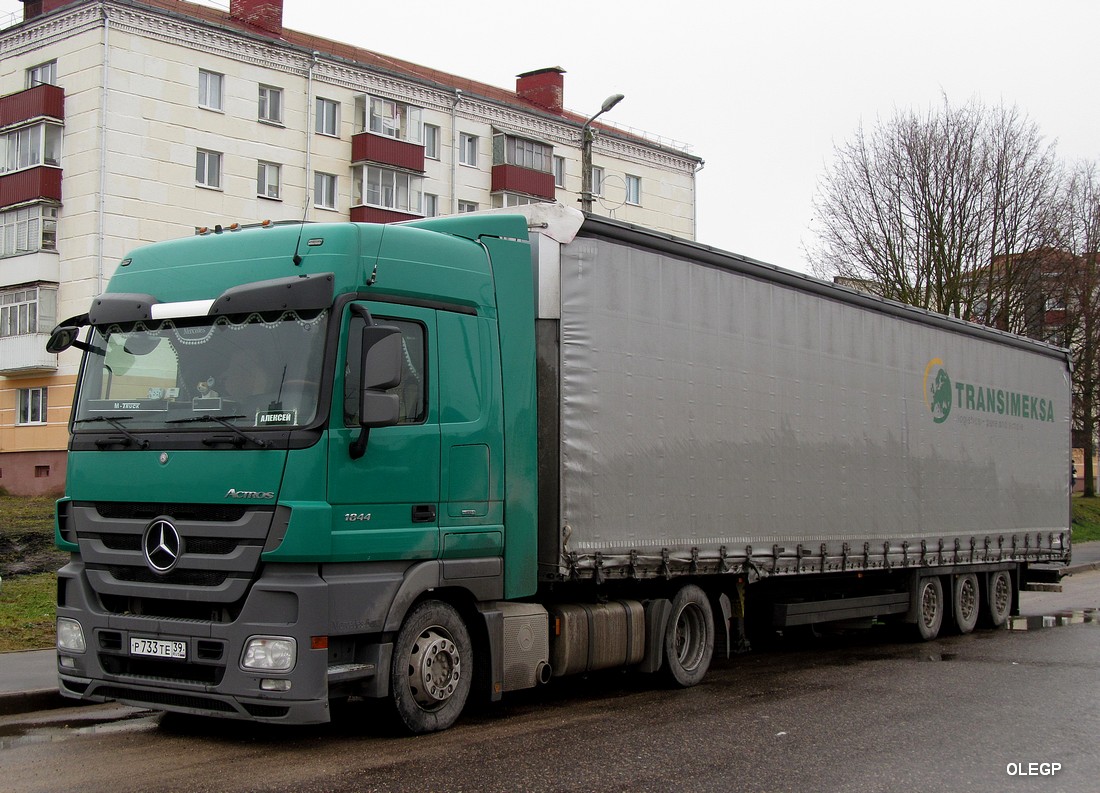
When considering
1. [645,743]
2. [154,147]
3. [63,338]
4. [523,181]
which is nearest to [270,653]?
[645,743]

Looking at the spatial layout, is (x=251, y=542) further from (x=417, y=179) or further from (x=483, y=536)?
(x=417, y=179)

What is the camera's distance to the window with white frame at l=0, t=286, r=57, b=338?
35.1m

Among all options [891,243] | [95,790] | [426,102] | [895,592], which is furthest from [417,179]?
[95,790]

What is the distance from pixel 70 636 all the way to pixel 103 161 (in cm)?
2917

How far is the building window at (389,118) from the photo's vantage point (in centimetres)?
4031

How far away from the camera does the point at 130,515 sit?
24.6 ft

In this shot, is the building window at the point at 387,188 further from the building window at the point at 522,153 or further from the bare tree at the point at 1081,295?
the bare tree at the point at 1081,295

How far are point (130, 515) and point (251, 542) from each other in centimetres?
98

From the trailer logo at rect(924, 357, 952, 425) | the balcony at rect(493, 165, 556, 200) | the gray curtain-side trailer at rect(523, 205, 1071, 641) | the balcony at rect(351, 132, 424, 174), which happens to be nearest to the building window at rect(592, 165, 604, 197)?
the balcony at rect(493, 165, 556, 200)

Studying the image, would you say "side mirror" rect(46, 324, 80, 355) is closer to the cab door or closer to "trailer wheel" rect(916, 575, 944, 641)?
the cab door

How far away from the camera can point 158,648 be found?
23.9 ft

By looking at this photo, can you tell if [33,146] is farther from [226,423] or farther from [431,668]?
[431,668]

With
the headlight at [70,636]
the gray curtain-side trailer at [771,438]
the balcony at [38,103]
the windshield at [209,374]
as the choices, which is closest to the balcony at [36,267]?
the balcony at [38,103]

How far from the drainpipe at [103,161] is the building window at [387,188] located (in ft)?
29.2
